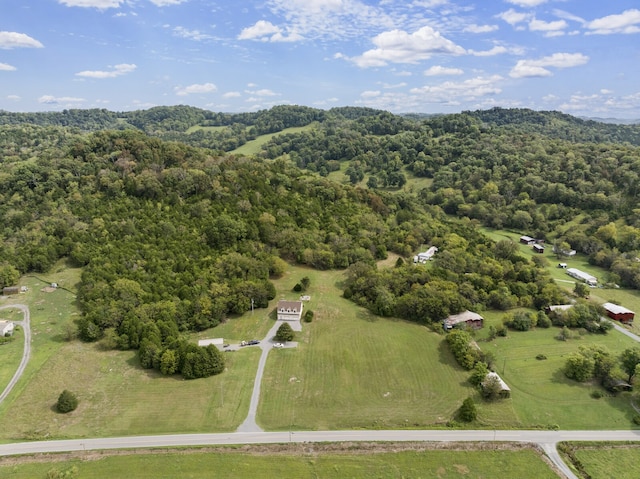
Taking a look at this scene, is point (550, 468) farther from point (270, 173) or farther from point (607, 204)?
point (607, 204)

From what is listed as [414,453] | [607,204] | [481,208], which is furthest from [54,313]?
[607,204]

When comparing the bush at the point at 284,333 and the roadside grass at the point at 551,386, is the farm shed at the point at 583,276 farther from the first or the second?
the bush at the point at 284,333

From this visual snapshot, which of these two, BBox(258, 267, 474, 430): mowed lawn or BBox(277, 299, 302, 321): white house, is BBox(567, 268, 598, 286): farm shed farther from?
BBox(277, 299, 302, 321): white house

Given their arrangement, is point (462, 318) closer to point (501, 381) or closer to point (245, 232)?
point (501, 381)

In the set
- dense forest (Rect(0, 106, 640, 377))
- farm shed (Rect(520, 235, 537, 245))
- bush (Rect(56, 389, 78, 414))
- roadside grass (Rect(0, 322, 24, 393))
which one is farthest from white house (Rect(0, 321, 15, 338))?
farm shed (Rect(520, 235, 537, 245))

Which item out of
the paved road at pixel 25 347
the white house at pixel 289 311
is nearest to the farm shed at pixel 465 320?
the white house at pixel 289 311

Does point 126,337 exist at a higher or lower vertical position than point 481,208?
lower

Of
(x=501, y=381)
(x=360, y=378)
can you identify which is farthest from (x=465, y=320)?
(x=360, y=378)
